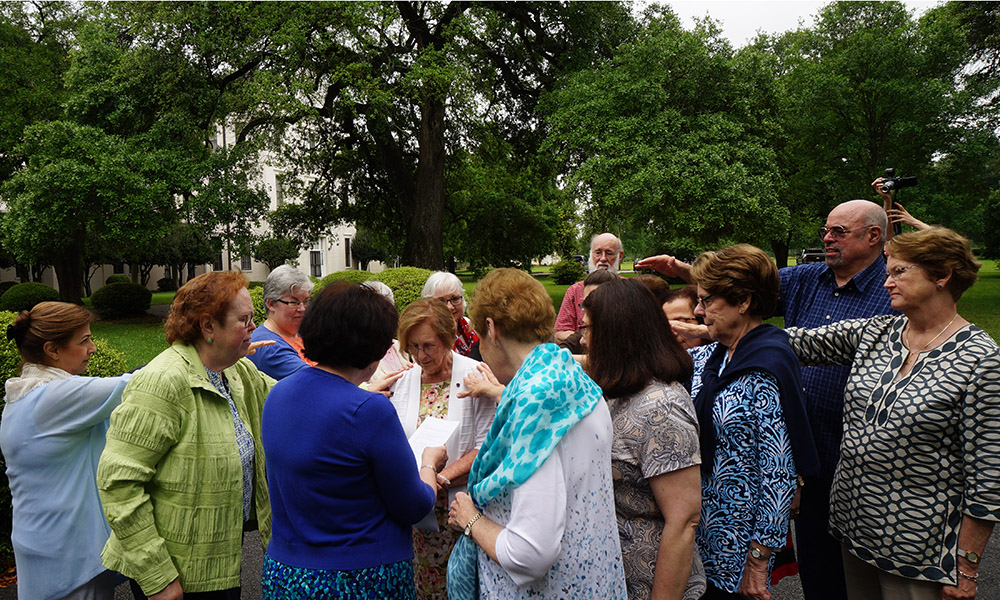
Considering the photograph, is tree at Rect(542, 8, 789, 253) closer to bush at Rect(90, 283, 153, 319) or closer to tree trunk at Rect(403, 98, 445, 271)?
tree trunk at Rect(403, 98, 445, 271)

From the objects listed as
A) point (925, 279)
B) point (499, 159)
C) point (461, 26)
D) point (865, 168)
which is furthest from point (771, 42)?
point (925, 279)

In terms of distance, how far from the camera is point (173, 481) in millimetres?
2365

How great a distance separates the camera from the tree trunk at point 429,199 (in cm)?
1688

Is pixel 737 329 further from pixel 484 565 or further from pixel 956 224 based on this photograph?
pixel 956 224

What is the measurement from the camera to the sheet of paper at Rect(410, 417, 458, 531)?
264 centimetres

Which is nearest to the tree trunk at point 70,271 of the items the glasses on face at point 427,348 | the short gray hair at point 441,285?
the short gray hair at point 441,285

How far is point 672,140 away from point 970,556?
13.5 metres

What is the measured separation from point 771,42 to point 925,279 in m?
30.1

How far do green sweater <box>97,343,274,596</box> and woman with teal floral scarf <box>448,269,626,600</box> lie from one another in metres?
1.09

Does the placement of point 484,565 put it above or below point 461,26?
below

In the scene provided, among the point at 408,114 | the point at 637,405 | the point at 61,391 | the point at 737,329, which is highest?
the point at 408,114

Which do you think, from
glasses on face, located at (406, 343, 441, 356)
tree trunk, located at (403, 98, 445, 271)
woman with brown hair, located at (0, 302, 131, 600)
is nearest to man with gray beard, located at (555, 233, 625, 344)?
glasses on face, located at (406, 343, 441, 356)

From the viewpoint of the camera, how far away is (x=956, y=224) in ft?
60.0

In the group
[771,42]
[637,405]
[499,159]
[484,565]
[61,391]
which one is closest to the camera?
[484,565]
